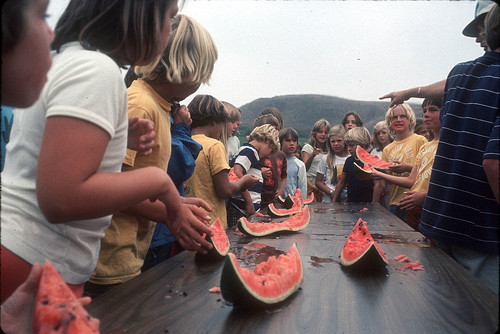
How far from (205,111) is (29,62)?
2956 mm

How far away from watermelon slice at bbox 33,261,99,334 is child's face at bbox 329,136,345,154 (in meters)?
5.96

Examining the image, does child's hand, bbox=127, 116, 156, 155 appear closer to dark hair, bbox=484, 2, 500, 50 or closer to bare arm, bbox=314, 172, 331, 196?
dark hair, bbox=484, 2, 500, 50

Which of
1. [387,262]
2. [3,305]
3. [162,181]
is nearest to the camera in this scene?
[3,305]

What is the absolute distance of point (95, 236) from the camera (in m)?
0.94

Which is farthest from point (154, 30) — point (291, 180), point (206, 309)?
point (291, 180)

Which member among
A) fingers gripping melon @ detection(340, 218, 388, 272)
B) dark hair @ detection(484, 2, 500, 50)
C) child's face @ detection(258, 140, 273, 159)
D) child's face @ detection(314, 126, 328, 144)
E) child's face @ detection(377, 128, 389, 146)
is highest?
dark hair @ detection(484, 2, 500, 50)

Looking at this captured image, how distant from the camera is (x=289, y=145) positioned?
602 cm

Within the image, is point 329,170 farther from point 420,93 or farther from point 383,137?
point 420,93

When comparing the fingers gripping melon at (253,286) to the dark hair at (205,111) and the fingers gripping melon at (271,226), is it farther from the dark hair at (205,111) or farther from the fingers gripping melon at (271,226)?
the dark hair at (205,111)

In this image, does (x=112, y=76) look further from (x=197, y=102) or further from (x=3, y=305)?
(x=197, y=102)

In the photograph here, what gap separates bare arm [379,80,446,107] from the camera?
237cm

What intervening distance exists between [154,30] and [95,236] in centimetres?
58

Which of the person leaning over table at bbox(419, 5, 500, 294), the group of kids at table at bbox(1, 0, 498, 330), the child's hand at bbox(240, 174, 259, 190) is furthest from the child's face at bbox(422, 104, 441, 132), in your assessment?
the group of kids at table at bbox(1, 0, 498, 330)

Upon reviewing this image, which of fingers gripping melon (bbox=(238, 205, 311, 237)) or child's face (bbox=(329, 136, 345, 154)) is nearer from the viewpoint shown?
fingers gripping melon (bbox=(238, 205, 311, 237))
